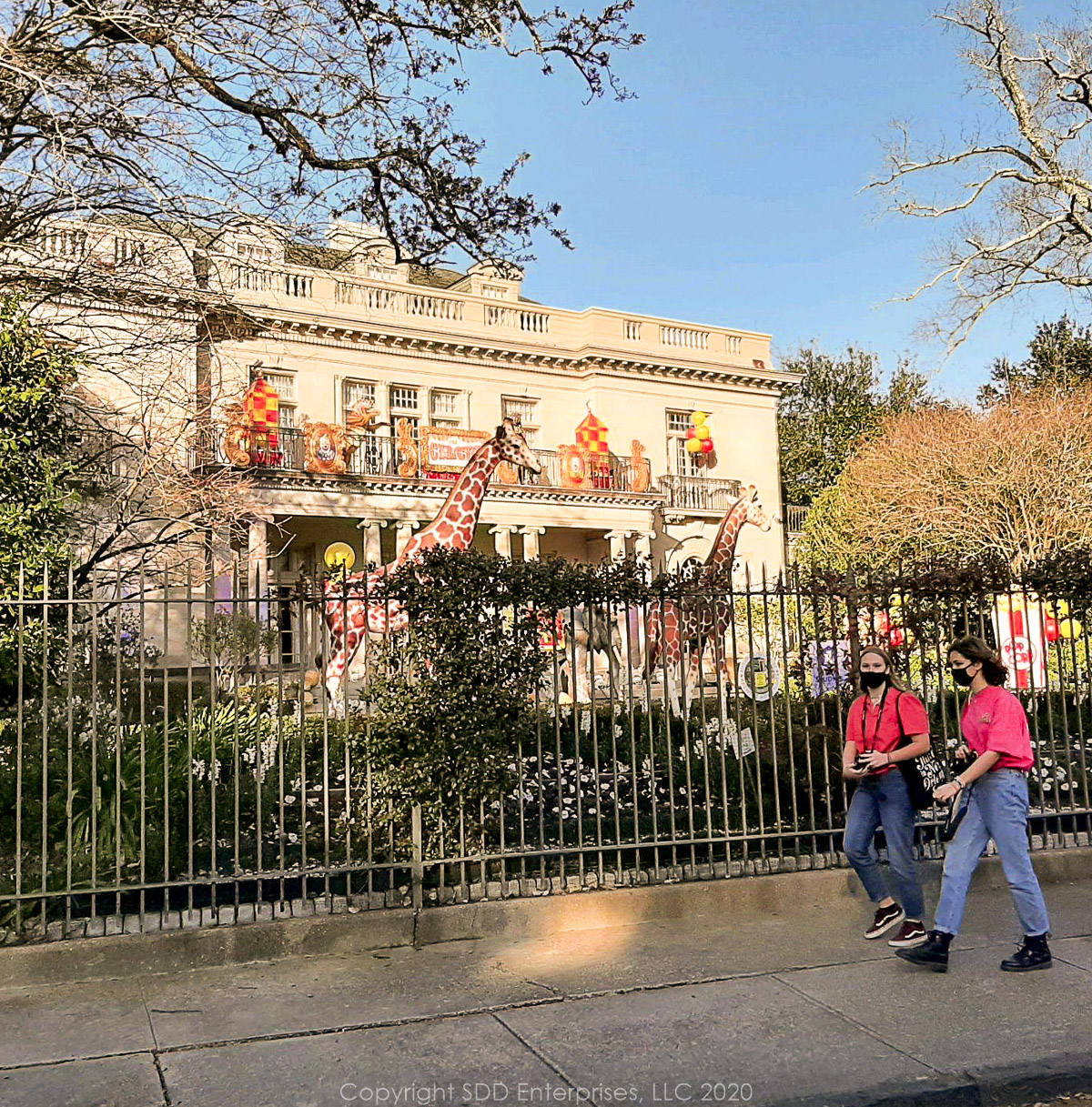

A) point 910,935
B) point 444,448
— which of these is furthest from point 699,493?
point 910,935

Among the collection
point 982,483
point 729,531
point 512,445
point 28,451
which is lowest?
point 28,451

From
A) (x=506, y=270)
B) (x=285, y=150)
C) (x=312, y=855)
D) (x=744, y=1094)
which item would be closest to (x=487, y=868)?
(x=312, y=855)

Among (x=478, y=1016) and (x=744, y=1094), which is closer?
(x=744, y=1094)

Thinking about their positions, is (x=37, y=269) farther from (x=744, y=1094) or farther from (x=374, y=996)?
(x=744, y=1094)

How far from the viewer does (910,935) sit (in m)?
6.05

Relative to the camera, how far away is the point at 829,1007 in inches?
203

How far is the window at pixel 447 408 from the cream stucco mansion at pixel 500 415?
0.06 m

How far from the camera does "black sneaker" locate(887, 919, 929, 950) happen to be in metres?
6.01

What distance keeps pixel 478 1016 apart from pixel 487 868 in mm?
2101

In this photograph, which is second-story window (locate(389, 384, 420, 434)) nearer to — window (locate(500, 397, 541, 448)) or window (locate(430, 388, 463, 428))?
window (locate(430, 388, 463, 428))

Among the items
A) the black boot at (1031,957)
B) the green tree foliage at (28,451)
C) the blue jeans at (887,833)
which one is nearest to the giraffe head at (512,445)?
the green tree foliage at (28,451)

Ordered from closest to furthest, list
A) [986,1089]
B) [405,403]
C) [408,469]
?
1. [986,1089]
2. [408,469]
3. [405,403]

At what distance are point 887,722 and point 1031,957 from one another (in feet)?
4.62

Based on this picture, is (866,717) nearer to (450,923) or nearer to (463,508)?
(450,923)
